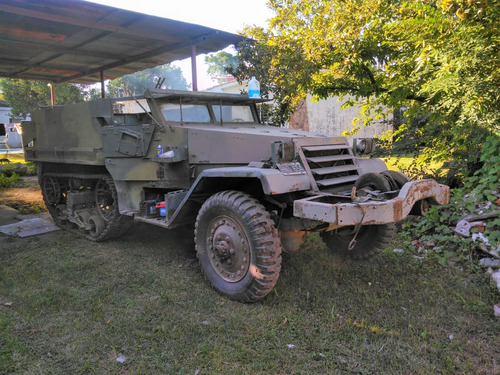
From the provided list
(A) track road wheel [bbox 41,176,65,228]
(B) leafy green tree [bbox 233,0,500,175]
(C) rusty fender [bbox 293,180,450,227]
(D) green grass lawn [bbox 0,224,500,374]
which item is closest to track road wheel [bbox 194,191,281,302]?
(D) green grass lawn [bbox 0,224,500,374]

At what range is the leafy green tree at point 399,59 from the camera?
16.0ft

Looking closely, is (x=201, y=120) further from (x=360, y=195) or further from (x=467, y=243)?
(x=467, y=243)

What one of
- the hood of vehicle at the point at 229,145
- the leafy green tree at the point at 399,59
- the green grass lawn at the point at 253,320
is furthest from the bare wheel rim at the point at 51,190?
the leafy green tree at the point at 399,59

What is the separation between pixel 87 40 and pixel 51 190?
2.65m

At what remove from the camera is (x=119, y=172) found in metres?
5.21

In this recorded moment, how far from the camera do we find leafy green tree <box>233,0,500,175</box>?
4.87 m

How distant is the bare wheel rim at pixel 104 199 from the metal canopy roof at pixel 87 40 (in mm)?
2304

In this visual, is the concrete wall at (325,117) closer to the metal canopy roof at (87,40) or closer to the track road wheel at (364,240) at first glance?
the metal canopy roof at (87,40)

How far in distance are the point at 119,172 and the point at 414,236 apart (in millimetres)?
3985

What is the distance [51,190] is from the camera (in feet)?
22.9

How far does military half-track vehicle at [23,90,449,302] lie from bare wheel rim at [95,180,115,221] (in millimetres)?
19

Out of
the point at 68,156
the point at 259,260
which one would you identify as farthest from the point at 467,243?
the point at 68,156

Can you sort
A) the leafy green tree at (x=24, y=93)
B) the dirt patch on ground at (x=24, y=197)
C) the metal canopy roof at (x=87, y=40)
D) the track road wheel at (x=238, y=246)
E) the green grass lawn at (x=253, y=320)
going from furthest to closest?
the leafy green tree at (x=24, y=93)
the dirt patch on ground at (x=24, y=197)
the metal canopy roof at (x=87, y=40)
the track road wheel at (x=238, y=246)
the green grass lawn at (x=253, y=320)

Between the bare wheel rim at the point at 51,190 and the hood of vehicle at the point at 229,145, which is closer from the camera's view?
the hood of vehicle at the point at 229,145
